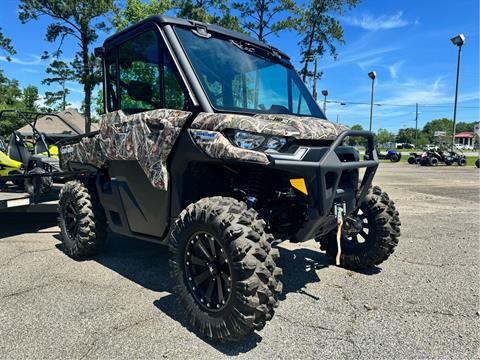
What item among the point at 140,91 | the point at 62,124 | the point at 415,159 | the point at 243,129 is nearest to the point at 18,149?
the point at 62,124

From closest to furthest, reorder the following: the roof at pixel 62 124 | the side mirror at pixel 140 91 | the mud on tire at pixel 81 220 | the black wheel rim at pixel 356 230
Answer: the side mirror at pixel 140 91
the black wheel rim at pixel 356 230
the mud on tire at pixel 81 220
the roof at pixel 62 124

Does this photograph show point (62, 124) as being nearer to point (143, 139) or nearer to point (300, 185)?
point (143, 139)

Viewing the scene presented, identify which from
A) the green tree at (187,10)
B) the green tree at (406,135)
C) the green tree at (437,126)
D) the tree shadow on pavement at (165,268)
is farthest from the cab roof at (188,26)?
the green tree at (437,126)

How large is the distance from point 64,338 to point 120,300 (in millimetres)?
765

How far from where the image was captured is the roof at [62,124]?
7.86m

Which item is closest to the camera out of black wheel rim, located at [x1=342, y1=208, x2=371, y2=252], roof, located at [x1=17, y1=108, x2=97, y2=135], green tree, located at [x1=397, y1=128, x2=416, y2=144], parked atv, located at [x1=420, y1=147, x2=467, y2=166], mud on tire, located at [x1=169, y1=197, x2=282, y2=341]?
mud on tire, located at [x1=169, y1=197, x2=282, y2=341]

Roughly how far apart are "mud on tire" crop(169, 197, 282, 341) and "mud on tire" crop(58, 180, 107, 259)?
219cm

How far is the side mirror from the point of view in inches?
150

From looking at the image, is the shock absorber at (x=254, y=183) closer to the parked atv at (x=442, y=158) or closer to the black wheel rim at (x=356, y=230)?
the black wheel rim at (x=356, y=230)

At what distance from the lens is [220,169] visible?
3.60 m

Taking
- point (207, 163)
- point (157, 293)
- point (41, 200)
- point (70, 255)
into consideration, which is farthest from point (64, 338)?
point (41, 200)

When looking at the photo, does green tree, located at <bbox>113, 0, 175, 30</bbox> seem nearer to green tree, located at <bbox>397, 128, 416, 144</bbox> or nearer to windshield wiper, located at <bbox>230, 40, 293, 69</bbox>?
windshield wiper, located at <bbox>230, 40, 293, 69</bbox>

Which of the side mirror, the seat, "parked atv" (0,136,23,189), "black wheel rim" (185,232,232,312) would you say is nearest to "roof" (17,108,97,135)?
the seat

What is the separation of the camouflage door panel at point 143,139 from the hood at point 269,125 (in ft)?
0.89
